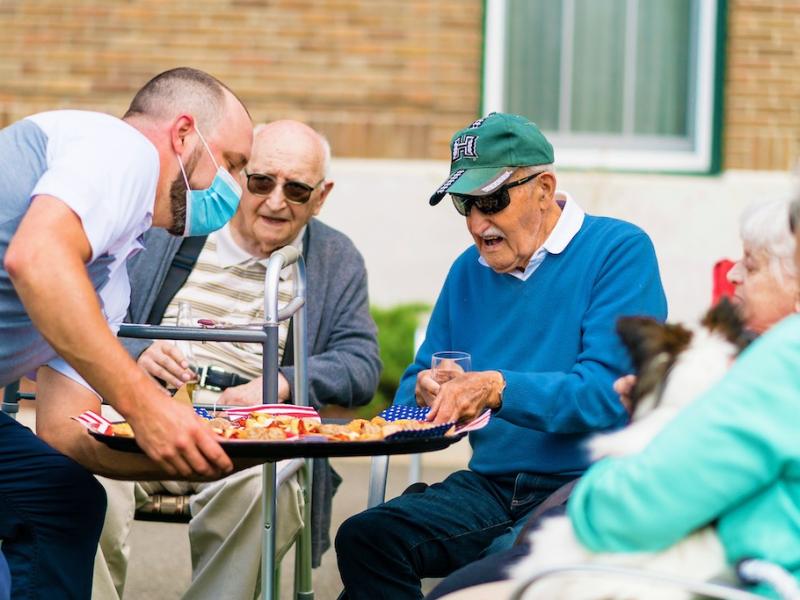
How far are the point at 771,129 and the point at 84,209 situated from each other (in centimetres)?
666

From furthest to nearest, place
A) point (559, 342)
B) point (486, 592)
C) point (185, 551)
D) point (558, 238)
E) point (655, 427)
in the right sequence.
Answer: point (185, 551) < point (558, 238) < point (559, 342) < point (486, 592) < point (655, 427)

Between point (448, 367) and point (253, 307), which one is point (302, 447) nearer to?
point (448, 367)

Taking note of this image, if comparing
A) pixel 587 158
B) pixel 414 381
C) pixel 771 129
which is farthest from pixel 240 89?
pixel 414 381

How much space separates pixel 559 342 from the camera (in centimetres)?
371

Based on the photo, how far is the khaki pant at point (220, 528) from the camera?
4125 millimetres

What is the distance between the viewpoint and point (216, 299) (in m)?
4.59

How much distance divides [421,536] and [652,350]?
1.44 metres

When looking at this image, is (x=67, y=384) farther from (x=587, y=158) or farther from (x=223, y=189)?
(x=587, y=158)

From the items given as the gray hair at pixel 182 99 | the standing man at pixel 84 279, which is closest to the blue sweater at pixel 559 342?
the standing man at pixel 84 279

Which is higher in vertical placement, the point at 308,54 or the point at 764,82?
the point at 308,54

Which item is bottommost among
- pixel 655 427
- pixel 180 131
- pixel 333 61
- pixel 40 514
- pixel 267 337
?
pixel 40 514

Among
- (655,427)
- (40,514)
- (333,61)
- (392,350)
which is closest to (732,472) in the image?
(655,427)

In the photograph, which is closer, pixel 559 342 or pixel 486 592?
pixel 486 592

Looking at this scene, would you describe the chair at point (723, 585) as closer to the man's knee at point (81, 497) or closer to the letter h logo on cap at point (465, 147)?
the man's knee at point (81, 497)
